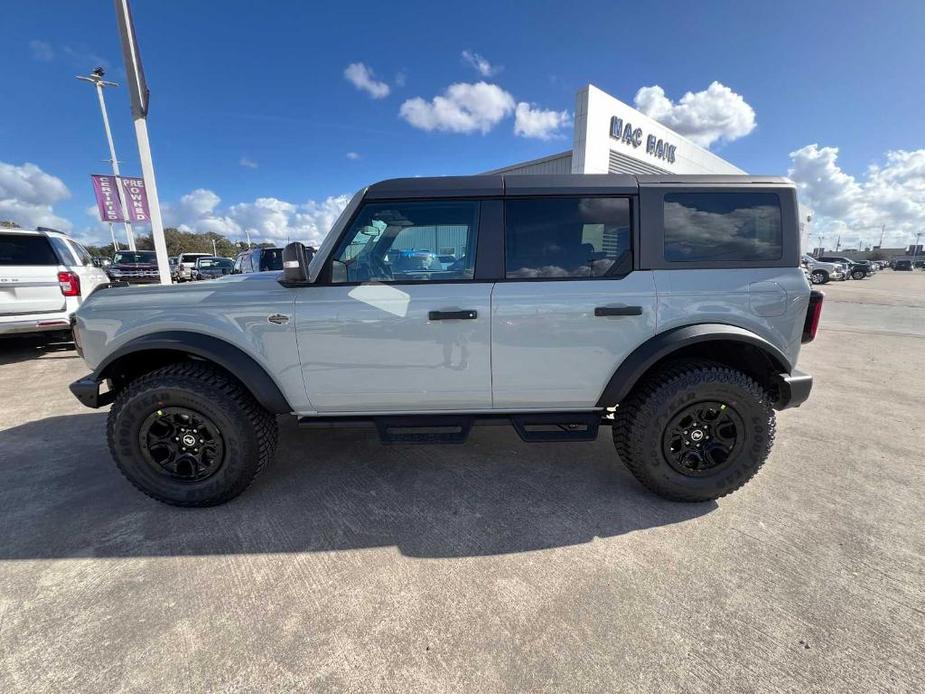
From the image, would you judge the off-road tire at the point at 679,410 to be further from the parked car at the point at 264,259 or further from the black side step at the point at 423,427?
the parked car at the point at 264,259

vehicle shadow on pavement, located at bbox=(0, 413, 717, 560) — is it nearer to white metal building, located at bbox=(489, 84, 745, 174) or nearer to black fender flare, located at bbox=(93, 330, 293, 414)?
black fender flare, located at bbox=(93, 330, 293, 414)

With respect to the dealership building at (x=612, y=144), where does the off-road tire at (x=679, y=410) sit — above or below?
below

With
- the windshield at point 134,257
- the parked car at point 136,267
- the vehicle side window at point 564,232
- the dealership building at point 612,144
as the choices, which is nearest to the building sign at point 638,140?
the dealership building at point 612,144

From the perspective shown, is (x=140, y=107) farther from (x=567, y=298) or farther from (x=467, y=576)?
(x=467, y=576)

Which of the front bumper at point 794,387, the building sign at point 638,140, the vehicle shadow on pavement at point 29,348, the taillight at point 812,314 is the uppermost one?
the building sign at point 638,140

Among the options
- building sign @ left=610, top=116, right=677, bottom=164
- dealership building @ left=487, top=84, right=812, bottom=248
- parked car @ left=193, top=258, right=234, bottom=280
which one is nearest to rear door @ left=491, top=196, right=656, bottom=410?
dealership building @ left=487, top=84, right=812, bottom=248

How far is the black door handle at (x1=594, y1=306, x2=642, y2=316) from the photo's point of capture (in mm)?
2312

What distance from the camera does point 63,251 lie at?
573 cm

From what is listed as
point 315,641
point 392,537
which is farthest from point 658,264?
point 315,641

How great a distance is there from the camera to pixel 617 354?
2385 millimetres

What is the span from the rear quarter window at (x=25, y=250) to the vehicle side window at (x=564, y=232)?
676 centimetres

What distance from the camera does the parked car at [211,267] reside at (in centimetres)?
1900

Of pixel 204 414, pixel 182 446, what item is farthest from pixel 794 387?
pixel 182 446

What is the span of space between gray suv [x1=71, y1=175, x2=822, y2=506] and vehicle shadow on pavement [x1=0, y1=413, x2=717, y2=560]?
231mm
